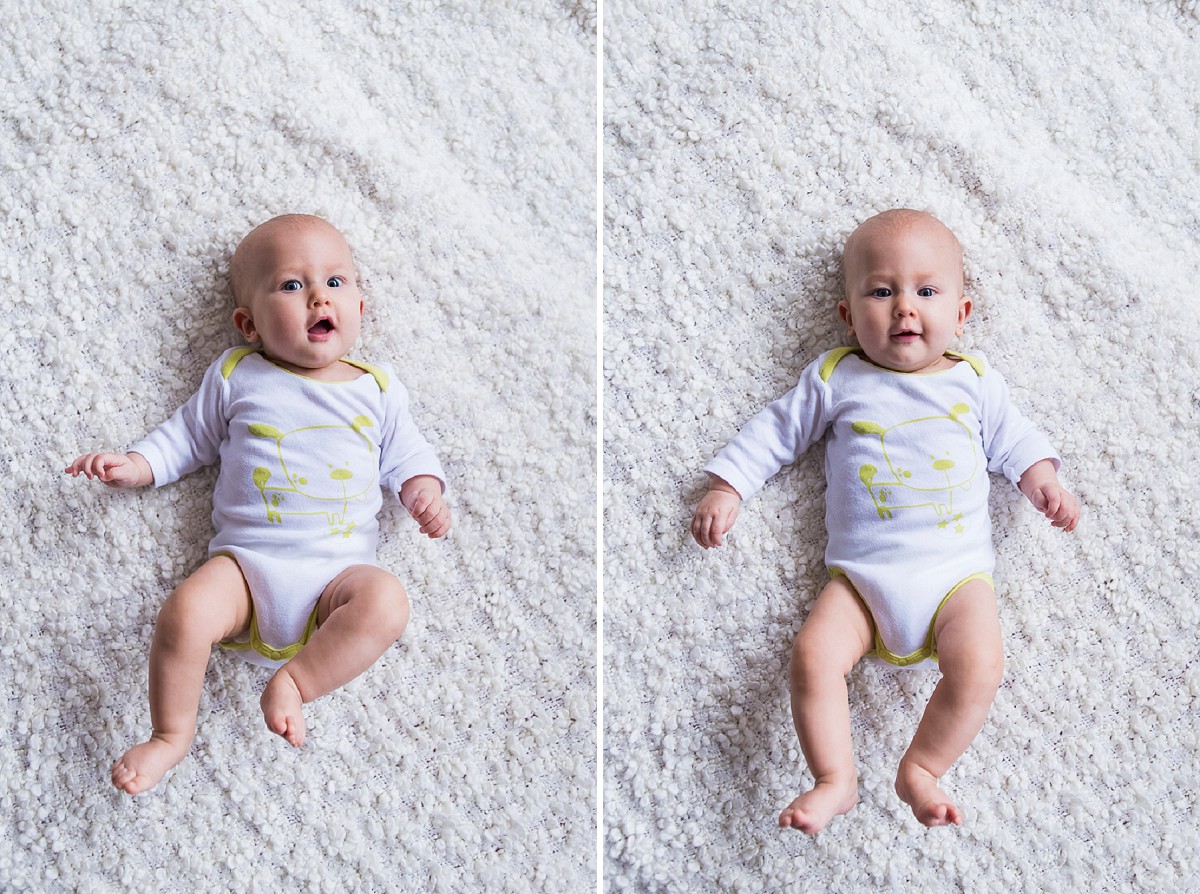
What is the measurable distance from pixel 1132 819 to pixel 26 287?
1.63 metres

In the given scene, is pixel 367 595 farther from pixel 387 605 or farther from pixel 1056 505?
pixel 1056 505

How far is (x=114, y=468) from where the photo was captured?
1339mm

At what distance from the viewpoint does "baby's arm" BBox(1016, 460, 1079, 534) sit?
134 centimetres

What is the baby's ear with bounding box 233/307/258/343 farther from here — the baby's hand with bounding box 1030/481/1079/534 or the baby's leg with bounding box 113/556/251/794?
the baby's hand with bounding box 1030/481/1079/534

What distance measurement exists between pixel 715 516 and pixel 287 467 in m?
0.56

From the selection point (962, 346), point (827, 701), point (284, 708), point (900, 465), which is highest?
point (962, 346)

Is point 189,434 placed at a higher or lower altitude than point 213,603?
higher

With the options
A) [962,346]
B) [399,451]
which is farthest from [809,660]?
[399,451]

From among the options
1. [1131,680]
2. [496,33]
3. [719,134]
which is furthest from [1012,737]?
[496,33]

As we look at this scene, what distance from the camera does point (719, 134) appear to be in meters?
1.48

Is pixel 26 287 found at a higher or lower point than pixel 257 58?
lower

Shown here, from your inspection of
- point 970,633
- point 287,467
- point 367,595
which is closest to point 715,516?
point 970,633

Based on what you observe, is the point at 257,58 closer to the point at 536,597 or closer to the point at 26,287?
the point at 26,287

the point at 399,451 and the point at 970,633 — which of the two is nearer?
the point at 970,633
